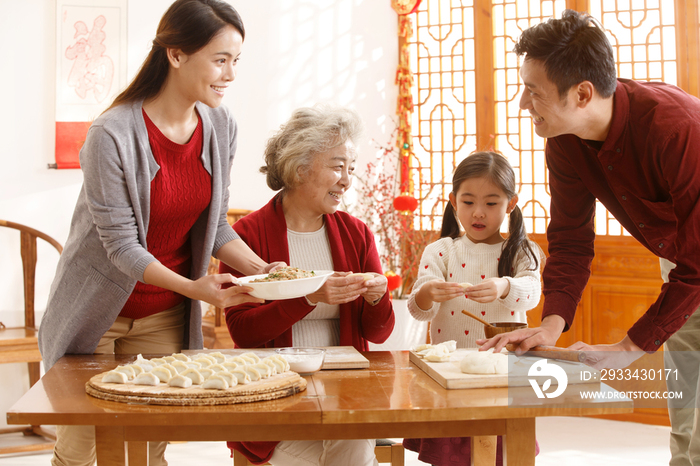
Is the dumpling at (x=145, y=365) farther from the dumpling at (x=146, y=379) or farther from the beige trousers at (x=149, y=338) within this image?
the beige trousers at (x=149, y=338)

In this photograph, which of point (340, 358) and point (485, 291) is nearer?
point (340, 358)

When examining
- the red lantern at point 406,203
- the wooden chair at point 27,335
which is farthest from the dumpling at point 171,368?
the wooden chair at point 27,335

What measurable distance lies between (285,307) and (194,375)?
1.67 ft

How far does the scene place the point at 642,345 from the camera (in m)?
1.55

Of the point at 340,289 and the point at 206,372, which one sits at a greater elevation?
the point at 340,289

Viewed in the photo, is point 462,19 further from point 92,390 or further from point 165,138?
point 92,390

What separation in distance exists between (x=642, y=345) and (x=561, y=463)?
6.25ft

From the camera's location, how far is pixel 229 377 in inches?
54.6

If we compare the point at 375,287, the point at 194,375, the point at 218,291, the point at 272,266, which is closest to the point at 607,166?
the point at 375,287

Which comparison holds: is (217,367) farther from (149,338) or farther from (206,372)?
(149,338)

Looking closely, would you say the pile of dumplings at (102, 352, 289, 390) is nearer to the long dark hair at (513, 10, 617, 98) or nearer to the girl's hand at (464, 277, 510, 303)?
the girl's hand at (464, 277, 510, 303)

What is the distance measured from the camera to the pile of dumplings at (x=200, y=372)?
1.38 meters

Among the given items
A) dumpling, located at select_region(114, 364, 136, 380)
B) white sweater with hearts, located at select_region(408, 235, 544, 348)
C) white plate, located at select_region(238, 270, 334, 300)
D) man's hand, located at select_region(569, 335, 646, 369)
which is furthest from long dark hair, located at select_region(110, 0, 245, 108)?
man's hand, located at select_region(569, 335, 646, 369)

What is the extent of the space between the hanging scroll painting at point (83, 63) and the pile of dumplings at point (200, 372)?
270 cm
